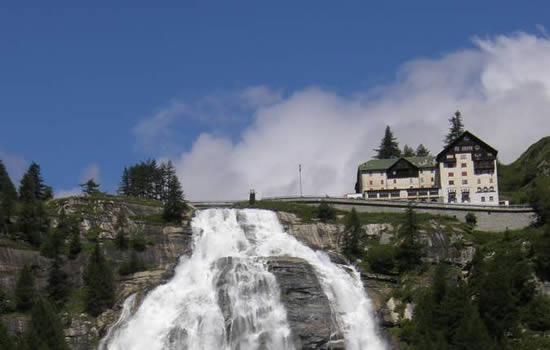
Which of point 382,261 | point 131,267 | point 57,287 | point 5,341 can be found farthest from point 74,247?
point 382,261

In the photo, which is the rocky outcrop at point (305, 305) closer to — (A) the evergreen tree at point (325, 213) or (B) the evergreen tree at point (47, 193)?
(A) the evergreen tree at point (325, 213)

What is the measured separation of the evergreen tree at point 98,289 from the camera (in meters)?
111

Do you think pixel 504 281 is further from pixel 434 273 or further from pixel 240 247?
Answer: pixel 240 247

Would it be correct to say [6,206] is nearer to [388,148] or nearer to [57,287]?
[57,287]

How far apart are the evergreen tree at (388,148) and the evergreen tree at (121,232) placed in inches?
2829

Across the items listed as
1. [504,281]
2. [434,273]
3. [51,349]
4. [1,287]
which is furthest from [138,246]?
[504,281]

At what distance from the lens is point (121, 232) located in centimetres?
12344

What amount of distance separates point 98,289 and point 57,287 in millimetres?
5571

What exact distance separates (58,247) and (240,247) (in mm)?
22563

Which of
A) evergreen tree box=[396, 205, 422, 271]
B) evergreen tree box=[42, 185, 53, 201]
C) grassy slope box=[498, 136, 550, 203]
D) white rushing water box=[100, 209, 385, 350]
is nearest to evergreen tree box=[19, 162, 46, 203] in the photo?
evergreen tree box=[42, 185, 53, 201]

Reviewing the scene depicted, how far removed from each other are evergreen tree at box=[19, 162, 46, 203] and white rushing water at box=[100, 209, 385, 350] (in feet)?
78.8

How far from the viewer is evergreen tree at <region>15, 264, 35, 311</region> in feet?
361

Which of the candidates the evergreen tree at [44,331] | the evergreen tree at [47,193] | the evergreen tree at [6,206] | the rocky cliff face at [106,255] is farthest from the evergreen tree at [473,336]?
the evergreen tree at [47,193]

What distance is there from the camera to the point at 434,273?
11875cm
